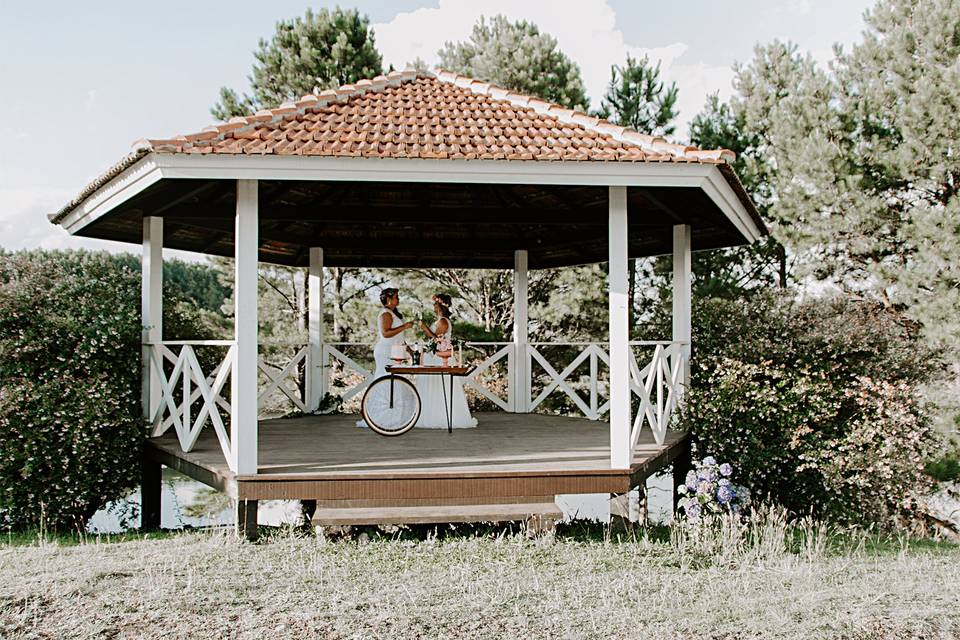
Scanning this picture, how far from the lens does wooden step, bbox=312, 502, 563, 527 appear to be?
6035 mm

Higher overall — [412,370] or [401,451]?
[412,370]

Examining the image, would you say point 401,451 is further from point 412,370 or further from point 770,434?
point 770,434

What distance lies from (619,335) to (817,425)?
123 inches

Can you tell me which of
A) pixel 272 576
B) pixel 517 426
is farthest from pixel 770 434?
pixel 272 576

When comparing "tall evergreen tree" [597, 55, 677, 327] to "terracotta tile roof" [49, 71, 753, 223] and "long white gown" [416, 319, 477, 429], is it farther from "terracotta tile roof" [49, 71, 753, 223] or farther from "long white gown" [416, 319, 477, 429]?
"terracotta tile roof" [49, 71, 753, 223]

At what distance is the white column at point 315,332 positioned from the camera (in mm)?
11062

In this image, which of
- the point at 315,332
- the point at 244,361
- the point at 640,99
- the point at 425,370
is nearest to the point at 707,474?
the point at 425,370

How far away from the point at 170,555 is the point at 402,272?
42.2 feet

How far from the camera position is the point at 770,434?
8.38 m

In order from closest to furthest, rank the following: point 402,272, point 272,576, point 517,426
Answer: point 272,576
point 517,426
point 402,272

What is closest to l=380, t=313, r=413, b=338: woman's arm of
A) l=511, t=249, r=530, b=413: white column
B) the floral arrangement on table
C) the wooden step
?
the wooden step

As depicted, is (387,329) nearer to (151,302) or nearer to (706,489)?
(151,302)

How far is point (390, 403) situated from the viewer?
8602 millimetres

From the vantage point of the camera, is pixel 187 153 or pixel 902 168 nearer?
pixel 187 153
